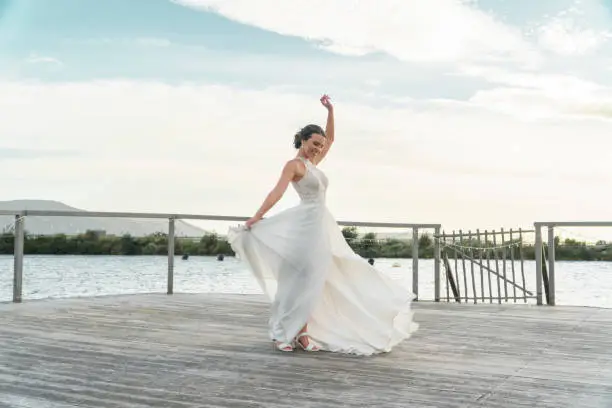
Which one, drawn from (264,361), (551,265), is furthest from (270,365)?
(551,265)

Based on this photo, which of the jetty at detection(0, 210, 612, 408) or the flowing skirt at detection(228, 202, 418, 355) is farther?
the flowing skirt at detection(228, 202, 418, 355)

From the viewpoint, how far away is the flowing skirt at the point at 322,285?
4496 mm

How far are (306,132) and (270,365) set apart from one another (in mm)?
1562

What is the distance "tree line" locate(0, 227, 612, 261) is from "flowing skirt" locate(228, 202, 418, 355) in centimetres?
326

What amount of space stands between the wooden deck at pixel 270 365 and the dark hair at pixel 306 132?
55.1 inches

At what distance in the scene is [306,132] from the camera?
181 inches

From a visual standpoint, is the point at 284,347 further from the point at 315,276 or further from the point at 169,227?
the point at 169,227

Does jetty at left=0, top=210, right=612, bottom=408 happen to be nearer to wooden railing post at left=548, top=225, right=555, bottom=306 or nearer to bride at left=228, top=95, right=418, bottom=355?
bride at left=228, top=95, right=418, bottom=355

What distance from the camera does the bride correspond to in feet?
14.7

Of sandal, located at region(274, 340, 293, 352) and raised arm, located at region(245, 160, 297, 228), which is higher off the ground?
raised arm, located at region(245, 160, 297, 228)

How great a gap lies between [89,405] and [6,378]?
836 mm

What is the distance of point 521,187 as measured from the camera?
1888 cm

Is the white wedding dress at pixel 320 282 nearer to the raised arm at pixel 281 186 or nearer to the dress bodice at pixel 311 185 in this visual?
the dress bodice at pixel 311 185

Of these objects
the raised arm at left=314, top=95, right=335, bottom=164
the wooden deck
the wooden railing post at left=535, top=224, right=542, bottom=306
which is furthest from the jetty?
the raised arm at left=314, top=95, right=335, bottom=164
